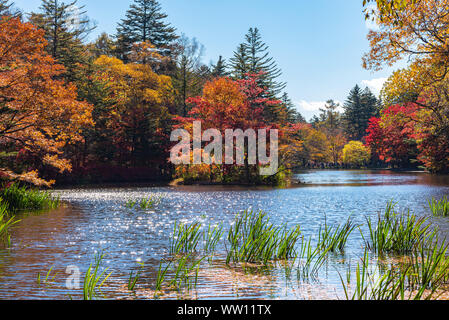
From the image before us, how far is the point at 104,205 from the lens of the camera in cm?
1855

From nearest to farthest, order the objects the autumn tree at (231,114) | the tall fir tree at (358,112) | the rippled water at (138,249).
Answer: the rippled water at (138,249) → the autumn tree at (231,114) → the tall fir tree at (358,112)

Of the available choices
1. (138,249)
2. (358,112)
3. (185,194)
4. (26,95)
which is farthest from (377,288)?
(358,112)

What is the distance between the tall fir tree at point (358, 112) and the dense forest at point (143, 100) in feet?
51.7

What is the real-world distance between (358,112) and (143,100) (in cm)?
5807

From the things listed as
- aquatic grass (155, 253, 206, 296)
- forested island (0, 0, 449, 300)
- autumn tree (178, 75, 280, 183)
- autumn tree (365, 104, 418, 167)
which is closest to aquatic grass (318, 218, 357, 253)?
forested island (0, 0, 449, 300)

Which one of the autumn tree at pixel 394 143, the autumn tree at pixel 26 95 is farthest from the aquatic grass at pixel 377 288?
the autumn tree at pixel 394 143

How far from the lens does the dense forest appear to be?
16.9 meters

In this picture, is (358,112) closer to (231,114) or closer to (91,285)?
(231,114)

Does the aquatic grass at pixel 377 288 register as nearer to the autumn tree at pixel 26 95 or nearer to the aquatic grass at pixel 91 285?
the aquatic grass at pixel 91 285

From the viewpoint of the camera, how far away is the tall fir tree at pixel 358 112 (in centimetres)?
8488

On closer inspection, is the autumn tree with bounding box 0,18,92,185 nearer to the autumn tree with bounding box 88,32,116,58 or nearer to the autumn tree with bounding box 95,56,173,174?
the autumn tree with bounding box 95,56,173,174
